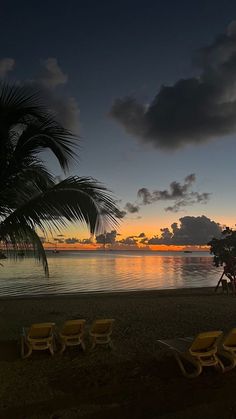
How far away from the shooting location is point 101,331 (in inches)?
350

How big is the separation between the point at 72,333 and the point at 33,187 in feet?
11.4

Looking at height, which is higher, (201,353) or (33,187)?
(33,187)

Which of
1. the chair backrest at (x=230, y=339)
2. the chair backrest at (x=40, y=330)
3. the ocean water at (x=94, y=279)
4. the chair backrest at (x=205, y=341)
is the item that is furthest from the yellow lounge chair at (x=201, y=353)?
the ocean water at (x=94, y=279)

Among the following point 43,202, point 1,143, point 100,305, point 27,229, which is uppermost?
point 1,143

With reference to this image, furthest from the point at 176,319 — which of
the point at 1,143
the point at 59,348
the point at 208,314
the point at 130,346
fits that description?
the point at 1,143

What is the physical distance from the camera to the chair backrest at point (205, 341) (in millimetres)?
6634

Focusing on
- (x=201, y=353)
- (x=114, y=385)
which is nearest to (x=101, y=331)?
(x=114, y=385)

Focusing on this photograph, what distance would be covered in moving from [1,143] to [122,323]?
7.71m

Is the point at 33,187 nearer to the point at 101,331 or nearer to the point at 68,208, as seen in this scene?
the point at 68,208

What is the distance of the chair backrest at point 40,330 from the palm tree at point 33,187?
1.44 m

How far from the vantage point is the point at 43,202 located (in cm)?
741

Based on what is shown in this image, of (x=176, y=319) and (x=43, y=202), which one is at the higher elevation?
(x=43, y=202)

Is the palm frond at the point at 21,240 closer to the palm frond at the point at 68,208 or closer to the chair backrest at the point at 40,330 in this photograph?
the palm frond at the point at 68,208

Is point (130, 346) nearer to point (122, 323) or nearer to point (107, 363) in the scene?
point (107, 363)
